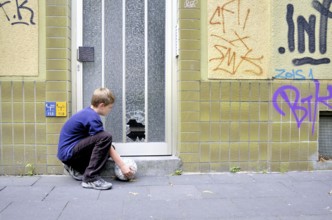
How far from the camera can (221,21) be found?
16.2ft

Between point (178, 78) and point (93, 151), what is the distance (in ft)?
5.12

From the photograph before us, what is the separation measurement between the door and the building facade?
14mm

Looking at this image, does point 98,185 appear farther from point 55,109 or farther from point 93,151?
point 55,109

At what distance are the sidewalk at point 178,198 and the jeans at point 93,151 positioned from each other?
208 mm

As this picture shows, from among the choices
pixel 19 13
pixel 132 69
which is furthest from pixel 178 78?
pixel 19 13

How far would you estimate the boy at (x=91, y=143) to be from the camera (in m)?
4.24

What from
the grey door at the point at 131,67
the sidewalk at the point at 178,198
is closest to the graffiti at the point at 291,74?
the sidewalk at the point at 178,198

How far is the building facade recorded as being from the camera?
476 cm

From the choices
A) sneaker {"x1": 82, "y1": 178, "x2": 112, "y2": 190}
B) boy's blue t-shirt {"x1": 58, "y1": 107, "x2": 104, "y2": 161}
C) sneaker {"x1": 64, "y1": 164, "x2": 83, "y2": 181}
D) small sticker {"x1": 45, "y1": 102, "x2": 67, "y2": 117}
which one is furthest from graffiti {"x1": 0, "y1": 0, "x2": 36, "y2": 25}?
sneaker {"x1": 82, "y1": 178, "x2": 112, "y2": 190}

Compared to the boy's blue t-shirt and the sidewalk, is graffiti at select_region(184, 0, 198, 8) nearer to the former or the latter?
the boy's blue t-shirt

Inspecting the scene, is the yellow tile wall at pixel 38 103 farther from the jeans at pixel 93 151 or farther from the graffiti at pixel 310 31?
the graffiti at pixel 310 31

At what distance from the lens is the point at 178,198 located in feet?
12.8

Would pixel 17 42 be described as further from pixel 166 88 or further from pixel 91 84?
pixel 166 88

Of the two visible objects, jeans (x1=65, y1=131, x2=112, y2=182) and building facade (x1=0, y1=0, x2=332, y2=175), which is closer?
jeans (x1=65, y1=131, x2=112, y2=182)
